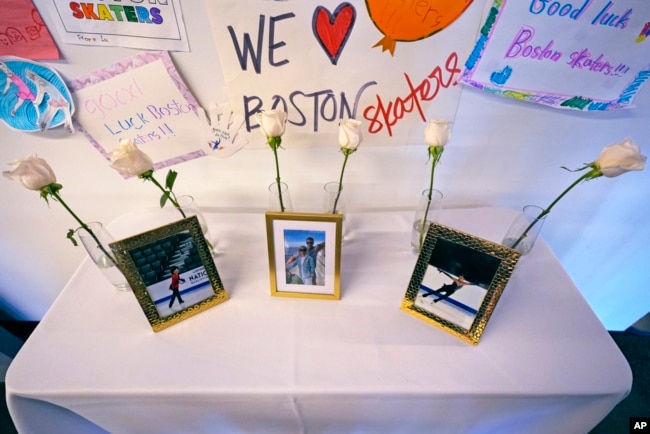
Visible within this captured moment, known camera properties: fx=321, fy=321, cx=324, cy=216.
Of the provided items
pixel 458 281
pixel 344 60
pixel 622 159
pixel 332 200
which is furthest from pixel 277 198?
pixel 622 159

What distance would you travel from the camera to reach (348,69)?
0.71 m

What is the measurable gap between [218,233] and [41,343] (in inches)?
16.7

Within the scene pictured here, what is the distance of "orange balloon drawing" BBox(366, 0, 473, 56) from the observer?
0.63 m

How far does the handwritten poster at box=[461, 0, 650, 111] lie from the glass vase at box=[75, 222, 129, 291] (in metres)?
0.89

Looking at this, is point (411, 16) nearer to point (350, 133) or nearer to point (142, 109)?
point (350, 133)

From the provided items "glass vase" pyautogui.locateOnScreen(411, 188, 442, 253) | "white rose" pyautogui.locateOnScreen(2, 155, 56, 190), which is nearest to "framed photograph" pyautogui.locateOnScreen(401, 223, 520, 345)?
"glass vase" pyautogui.locateOnScreen(411, 188, 442, 253)

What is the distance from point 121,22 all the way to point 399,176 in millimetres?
729

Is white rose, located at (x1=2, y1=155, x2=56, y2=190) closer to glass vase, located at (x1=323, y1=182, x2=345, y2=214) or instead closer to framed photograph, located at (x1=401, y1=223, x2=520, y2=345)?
glass vase, located at (x1=323, y1=182, x2=345, y2=214)

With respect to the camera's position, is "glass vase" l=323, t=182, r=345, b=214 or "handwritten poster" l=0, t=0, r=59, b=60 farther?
"glass vase" l=323, t=182, r=345, b=214

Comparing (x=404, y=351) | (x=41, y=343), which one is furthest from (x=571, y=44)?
(x=41, y=343)

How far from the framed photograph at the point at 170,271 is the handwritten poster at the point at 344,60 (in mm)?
321

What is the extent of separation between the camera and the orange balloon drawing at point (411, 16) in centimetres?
63

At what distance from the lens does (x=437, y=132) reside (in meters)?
0.64

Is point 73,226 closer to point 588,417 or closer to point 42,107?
point 42,107
